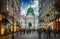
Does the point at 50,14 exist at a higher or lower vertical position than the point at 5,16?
higher

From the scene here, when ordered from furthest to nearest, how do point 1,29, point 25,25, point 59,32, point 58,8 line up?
point 25,25 < point 59,32 < point 1,29 < point 58,8

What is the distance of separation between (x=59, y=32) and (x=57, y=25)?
311 centimetres

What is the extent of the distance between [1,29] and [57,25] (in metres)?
18.4

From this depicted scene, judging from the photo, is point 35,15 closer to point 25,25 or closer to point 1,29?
point 25,25

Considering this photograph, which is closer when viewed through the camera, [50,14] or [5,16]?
[5,16]

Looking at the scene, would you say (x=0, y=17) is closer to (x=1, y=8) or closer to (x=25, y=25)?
(x=1, y=8)

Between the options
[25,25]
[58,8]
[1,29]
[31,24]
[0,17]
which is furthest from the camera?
[31,24]

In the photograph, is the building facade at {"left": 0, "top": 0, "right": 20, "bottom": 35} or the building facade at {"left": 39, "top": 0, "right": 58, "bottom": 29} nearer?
the building facade at {"left": 0, "top": 0, "right": 20, "bottom": 35}

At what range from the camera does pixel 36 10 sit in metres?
154

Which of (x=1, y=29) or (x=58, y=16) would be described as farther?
(x=58, y=16)

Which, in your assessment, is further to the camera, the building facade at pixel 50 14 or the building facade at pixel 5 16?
the building facade at pixel 50 14

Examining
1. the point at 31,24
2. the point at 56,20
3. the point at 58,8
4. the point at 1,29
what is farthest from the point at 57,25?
the point at 31,24

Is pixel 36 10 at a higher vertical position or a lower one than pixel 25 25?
Answer: higher

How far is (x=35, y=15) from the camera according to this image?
158250mm
